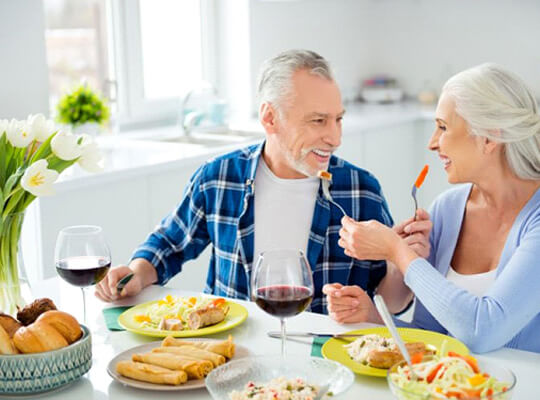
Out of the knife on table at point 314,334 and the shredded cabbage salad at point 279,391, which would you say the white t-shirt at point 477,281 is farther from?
the shredded cabbage salad at point 279,391

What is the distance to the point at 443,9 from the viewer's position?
5.32 meters

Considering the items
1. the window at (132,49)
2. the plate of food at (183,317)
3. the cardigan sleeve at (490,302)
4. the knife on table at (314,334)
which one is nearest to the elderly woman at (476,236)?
the cardigan sleeve at (490,302)

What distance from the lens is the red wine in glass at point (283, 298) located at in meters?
1.39

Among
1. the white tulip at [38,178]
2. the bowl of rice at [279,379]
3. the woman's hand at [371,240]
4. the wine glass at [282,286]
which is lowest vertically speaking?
the bowl of rice at [279,379]

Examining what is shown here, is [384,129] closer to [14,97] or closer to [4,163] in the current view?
[14,97]

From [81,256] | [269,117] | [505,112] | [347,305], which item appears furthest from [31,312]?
[505,112]

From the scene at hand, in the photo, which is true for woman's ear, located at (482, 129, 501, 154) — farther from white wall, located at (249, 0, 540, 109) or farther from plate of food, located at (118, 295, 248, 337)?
white wall, located at (249, 0, 540, 109)

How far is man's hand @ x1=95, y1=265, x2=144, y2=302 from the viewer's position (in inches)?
74.8

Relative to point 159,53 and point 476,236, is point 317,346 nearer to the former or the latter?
point 476,236

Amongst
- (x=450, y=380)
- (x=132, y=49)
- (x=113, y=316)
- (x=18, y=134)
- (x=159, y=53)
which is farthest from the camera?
(x=159, y=53)

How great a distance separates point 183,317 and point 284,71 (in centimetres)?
82

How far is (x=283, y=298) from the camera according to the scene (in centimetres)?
139

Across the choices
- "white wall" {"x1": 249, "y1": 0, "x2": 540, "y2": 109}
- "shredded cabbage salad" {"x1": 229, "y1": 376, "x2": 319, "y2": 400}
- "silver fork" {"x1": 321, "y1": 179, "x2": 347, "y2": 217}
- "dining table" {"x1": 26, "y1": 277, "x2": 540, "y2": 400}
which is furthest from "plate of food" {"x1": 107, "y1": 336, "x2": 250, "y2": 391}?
"white wall" {"x1": 249, "y1": 0, "x2": 540, "y2": 109}

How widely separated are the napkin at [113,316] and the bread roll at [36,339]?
331 mm
